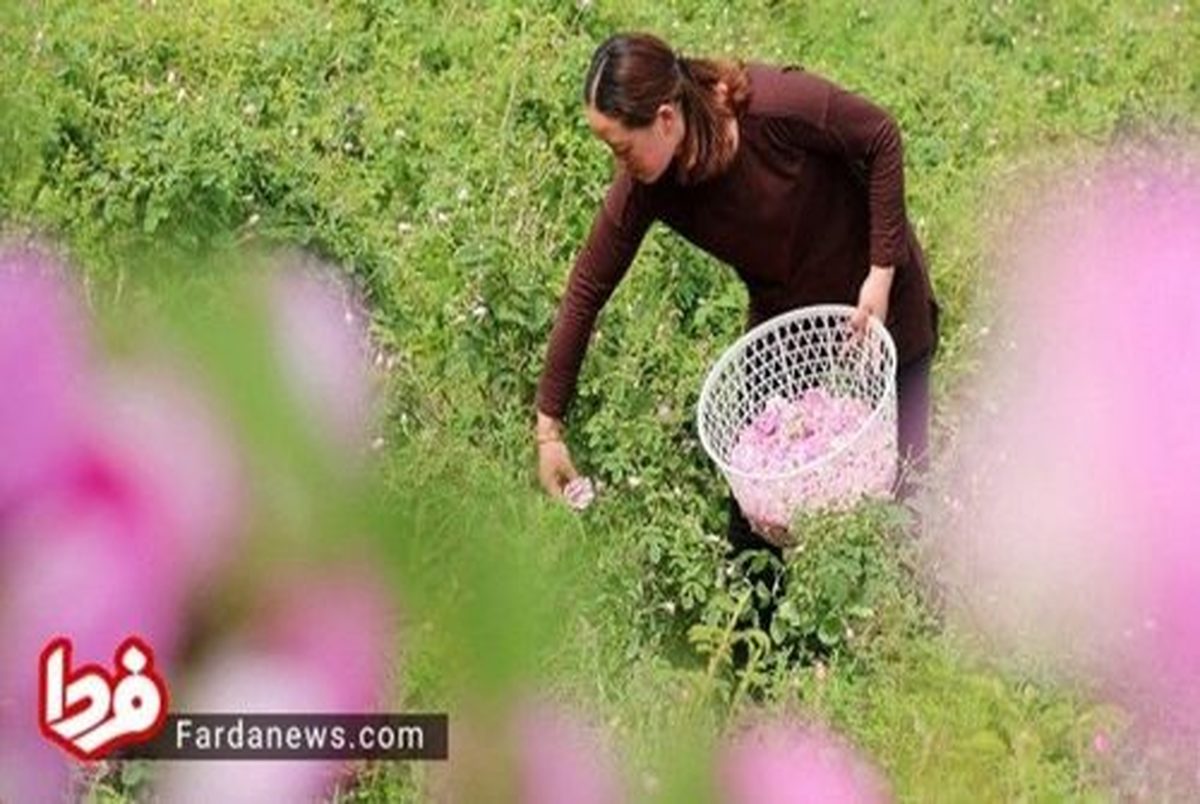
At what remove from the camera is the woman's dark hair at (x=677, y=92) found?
100 inches

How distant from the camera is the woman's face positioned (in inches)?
102

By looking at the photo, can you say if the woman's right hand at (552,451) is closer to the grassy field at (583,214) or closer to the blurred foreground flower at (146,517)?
the grassy field at (583,214)

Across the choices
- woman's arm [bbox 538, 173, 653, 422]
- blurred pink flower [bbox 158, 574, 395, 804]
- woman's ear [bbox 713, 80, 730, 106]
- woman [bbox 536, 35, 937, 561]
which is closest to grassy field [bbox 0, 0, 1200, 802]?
blurred pink flower [bbox 158, 574, 395, 804]

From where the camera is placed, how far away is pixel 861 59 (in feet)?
20.0

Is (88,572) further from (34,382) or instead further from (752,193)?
(752,193)

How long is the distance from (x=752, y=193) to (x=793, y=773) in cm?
239

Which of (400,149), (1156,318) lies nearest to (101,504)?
(1156,318)

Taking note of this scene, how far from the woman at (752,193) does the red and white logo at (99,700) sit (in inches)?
80.0

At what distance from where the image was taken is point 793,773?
0.47 meters

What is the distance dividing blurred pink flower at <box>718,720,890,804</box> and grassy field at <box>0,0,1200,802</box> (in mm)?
17

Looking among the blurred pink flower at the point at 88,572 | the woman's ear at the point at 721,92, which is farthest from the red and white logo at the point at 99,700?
the woman's ear at the point at 721,92

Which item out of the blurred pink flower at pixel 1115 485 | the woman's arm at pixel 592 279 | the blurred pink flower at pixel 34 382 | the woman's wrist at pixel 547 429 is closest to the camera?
the blurred pink flower at pixel 34 382

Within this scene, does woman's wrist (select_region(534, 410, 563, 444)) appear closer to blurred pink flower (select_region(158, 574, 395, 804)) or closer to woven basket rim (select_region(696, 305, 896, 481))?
woven basket rim (select_region(696, 305, 896, 481))

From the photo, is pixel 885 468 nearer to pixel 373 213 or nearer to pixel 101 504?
pixel 373 213
